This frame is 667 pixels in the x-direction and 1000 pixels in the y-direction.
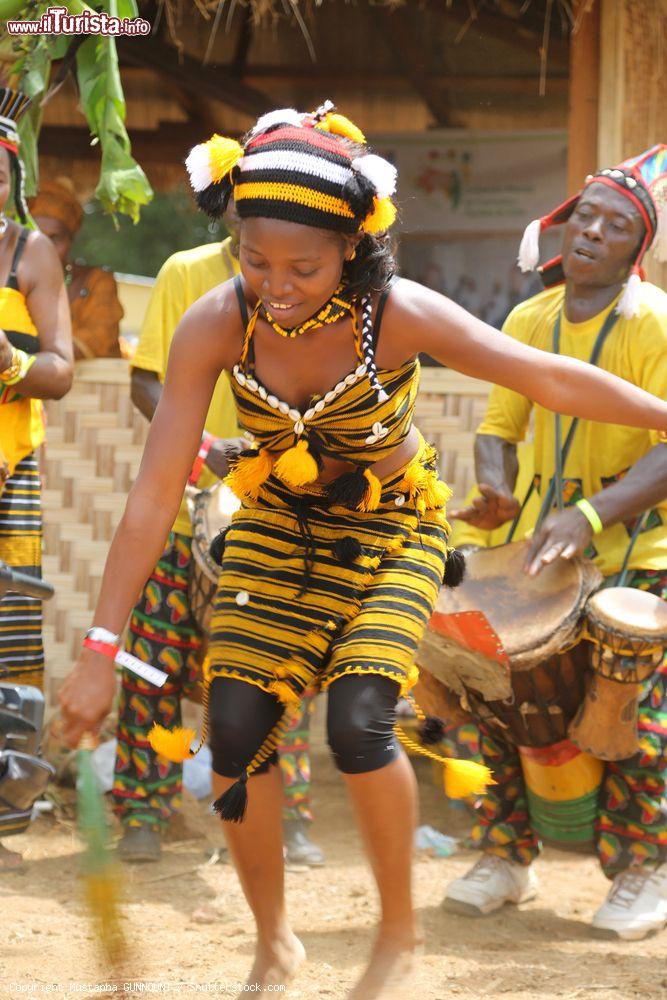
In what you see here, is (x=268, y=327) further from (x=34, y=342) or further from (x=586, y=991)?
(x=586, y=991)

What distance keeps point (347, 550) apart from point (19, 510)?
1752 millimetres

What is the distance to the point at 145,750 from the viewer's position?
491 cm

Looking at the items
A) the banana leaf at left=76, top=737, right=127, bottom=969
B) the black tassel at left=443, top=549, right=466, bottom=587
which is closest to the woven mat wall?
the black tassel at left=443, top=549, right=466, bottom=587

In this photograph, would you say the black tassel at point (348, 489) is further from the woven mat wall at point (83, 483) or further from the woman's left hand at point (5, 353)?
the woven mat wall at point (83, 483)

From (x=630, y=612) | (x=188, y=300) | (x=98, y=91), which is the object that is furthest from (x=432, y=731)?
(x=98, y=91)

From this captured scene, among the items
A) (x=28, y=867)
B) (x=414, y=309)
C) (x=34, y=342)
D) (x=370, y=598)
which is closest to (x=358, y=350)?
(x=414, y=309)

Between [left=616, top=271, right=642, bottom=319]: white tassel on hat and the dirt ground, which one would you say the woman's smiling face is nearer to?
the dirt ground

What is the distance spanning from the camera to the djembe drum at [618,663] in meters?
3.90

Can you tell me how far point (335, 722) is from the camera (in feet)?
9.86

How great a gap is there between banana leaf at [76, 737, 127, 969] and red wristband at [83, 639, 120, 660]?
0.18 m

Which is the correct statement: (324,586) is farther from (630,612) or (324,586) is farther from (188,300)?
(188,300)

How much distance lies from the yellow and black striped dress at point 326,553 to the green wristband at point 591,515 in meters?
0.84

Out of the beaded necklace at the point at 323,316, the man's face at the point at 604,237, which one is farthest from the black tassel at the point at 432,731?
the man's face at the point at 604,237

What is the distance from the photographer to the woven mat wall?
239 inches
